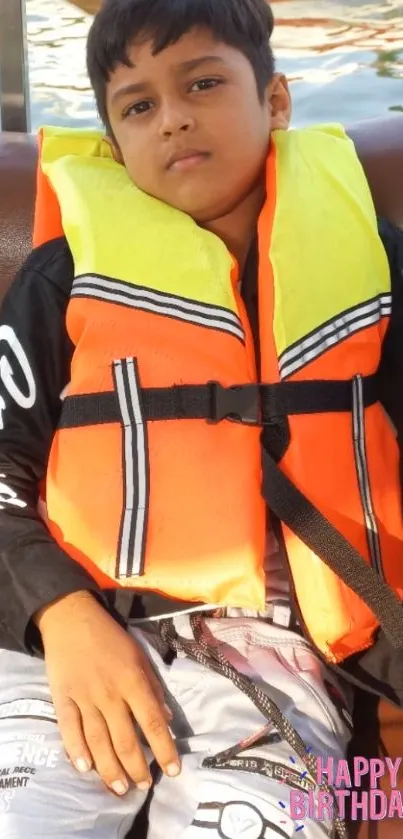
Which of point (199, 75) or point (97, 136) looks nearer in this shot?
point (199, 75)

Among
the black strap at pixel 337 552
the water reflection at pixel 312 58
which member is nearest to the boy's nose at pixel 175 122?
the black strap at pixel 337 552

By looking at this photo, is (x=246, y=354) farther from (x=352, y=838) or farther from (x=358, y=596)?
(x=352, y=838)

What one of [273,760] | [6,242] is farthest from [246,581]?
[6,242]

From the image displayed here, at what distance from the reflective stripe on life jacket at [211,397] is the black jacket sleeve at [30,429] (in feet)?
0.10

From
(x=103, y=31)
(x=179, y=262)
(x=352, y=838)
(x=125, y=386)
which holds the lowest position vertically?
(x=352, y=838)

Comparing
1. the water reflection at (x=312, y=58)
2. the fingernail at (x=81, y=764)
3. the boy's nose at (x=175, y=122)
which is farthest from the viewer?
the water reflection at (x=312, y=58)

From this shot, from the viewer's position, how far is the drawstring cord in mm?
896

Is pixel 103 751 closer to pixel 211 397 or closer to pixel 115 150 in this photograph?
pixel 211 397

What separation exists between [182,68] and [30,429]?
0.51 m

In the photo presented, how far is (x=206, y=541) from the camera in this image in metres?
1.02

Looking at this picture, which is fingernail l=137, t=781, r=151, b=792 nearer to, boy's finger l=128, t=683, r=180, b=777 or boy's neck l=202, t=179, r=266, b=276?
boy's finger l=128, t=683, r=180, b=777

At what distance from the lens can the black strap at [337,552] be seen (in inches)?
38.8

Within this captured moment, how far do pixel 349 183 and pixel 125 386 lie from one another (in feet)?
1.51

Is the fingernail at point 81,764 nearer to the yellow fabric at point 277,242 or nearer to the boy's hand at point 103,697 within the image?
the boy's hand at point 103,697
